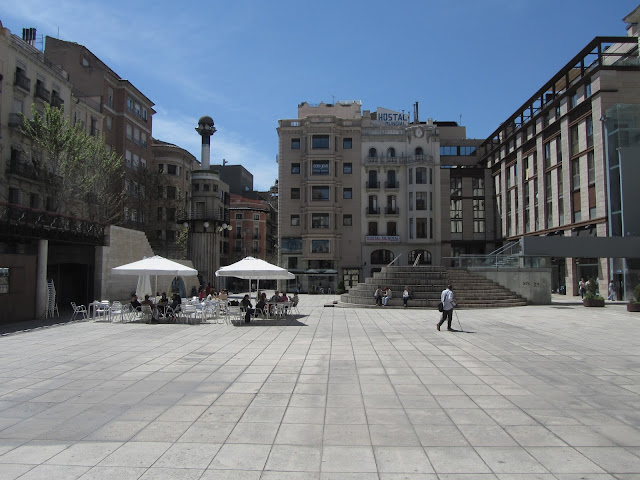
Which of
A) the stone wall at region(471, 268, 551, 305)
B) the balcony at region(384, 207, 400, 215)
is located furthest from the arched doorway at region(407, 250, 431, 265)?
the stone wall at region(471, 268, 551, 305)

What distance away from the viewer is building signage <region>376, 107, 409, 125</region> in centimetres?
6044

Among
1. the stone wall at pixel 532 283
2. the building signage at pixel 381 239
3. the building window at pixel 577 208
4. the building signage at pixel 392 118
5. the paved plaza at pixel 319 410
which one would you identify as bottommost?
the paved plaza at pixel 319 410

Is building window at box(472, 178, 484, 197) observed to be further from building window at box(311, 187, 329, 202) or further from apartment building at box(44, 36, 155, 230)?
apartment building at box(44, 36, 155, 230)

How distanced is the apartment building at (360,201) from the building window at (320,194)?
120mm

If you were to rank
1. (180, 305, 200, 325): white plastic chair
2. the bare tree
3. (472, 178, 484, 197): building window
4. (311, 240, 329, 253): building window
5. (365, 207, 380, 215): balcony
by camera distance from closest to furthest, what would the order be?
(180, 305, 200, 325): white plastic chair → the bare tree → (311, 240, 329, 253): building window → (365, 207, 380, 215): balcony → (472, 178, 484, 197): building window

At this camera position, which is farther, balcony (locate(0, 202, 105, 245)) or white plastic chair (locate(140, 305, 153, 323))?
white plastic chair (locate(140, 305, 153, 323))

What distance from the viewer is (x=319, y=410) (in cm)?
690

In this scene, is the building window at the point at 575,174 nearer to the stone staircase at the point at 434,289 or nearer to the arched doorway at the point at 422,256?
the stone staircase at the point at 434,289

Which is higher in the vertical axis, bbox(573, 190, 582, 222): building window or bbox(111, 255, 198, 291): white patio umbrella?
bbox(573, 190, 582, 222): building window

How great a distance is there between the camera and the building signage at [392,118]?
60.4 m

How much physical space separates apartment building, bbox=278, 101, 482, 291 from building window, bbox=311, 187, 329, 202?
0.39 ft

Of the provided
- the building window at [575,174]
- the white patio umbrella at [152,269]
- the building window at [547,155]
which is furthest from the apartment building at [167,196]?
the building window at [547,155]

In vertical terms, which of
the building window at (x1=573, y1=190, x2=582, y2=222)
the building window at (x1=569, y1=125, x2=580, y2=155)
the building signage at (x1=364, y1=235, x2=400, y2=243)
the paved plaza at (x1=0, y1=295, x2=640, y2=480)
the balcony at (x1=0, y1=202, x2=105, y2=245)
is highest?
the building window at (x1=569, y1=125, x2=580, y2=155)

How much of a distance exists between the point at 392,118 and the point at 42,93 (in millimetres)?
39879
